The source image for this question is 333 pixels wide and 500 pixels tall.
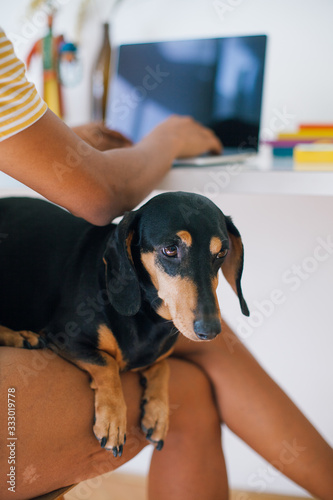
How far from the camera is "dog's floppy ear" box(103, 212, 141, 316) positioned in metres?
0.70

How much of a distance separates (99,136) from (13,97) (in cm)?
47

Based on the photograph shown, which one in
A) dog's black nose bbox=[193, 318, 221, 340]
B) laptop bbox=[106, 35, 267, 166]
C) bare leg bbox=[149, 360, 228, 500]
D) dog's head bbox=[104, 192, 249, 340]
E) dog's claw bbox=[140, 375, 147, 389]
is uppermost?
laptop bbox=[106, 35, 267, 166]

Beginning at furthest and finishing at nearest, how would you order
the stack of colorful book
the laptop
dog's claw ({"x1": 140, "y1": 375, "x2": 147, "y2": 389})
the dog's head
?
the laptop → the stack of colorful book → dog's claw ({"x1": 140, "y1": 375, "x2": 147, "y2": 389}) → the dog's head

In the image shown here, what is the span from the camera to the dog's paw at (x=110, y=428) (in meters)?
0.66

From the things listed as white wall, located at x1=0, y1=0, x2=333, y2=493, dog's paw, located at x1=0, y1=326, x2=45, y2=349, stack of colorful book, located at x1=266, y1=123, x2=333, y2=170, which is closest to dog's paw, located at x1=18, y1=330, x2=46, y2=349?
dog's paw, located at x1=0, y1=326, x2=45, y2=349

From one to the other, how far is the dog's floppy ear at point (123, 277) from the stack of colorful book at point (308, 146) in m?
0.40

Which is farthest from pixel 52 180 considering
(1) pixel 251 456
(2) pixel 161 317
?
(1) pixel 251 456

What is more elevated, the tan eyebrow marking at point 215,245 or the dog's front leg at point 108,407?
the tan eyebrow marking at point 215,245

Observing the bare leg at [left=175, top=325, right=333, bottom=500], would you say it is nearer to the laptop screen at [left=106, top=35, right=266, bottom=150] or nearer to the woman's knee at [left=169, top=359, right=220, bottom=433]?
the woman's knee at [left=169, top=359, right=220, bottom=433]

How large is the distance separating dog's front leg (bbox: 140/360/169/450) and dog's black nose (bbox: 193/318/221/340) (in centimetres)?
17

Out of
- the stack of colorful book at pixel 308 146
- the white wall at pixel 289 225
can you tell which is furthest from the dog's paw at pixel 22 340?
the white wall at pixel 289 225

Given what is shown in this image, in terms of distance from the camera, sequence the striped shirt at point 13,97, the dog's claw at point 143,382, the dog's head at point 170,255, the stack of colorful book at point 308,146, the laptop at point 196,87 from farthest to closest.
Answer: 1. the laptop at point 196,87
2. the stack of colorful book at point 308,146
3. the dog's claw at point 143,382
4. the dog's head at point 170,255
5. the striped shirt at point 13,97

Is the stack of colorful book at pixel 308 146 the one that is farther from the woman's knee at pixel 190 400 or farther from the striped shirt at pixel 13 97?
the striped shirt at pixel 13 97

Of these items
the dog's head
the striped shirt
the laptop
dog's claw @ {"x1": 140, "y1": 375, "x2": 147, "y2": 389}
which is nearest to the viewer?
the striped shirt
